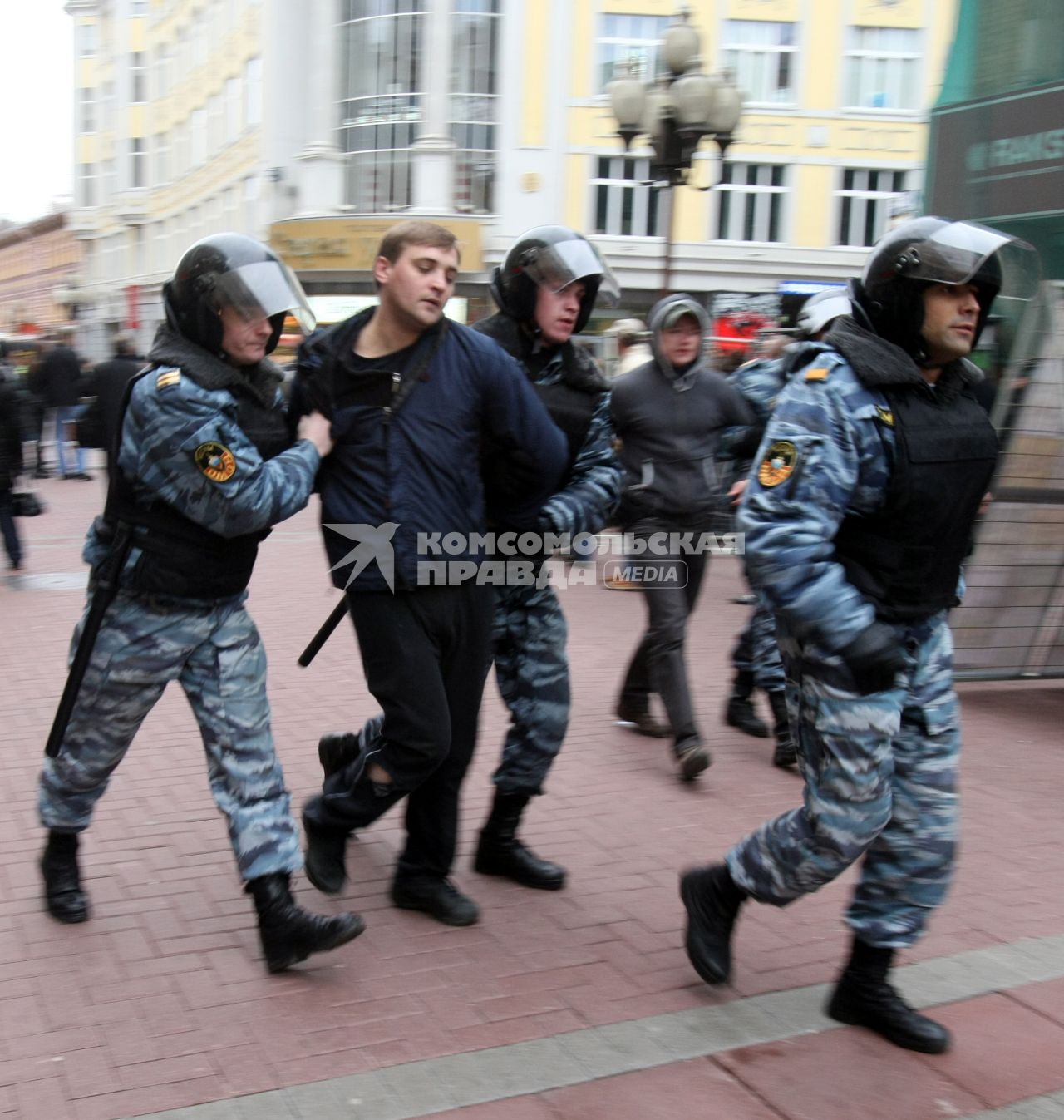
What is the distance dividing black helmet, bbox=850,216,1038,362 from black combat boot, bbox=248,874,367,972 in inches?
79.3

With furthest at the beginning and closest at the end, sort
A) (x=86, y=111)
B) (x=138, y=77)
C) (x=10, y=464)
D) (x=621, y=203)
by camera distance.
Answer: (x=86, y=111), (x=138, y=77), (x=621, y=203), (x=10, y=464)

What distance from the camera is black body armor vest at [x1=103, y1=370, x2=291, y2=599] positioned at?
3.45 metres

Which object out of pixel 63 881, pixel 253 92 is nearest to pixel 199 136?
pixel 253 92

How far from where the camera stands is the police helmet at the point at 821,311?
18.3 feet

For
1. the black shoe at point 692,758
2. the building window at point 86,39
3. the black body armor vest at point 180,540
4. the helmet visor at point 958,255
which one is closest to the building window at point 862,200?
the black shoe at point 692,758

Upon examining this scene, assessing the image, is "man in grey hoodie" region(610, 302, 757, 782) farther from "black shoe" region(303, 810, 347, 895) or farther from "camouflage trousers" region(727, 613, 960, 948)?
"camouflage trousers" region(727, 613, 960, 948)

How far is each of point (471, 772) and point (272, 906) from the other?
2045 millimetres

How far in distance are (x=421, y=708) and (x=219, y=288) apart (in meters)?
1.19

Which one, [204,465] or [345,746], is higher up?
[204,465]

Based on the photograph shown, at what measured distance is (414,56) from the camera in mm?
35125

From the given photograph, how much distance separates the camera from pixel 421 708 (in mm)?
3566

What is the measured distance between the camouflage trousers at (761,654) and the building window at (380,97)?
1218 inches

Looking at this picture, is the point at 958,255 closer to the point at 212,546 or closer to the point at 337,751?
the point at 212,546

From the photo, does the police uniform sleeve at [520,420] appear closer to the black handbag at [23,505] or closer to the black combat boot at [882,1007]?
the black combat boot at [882,1007]
